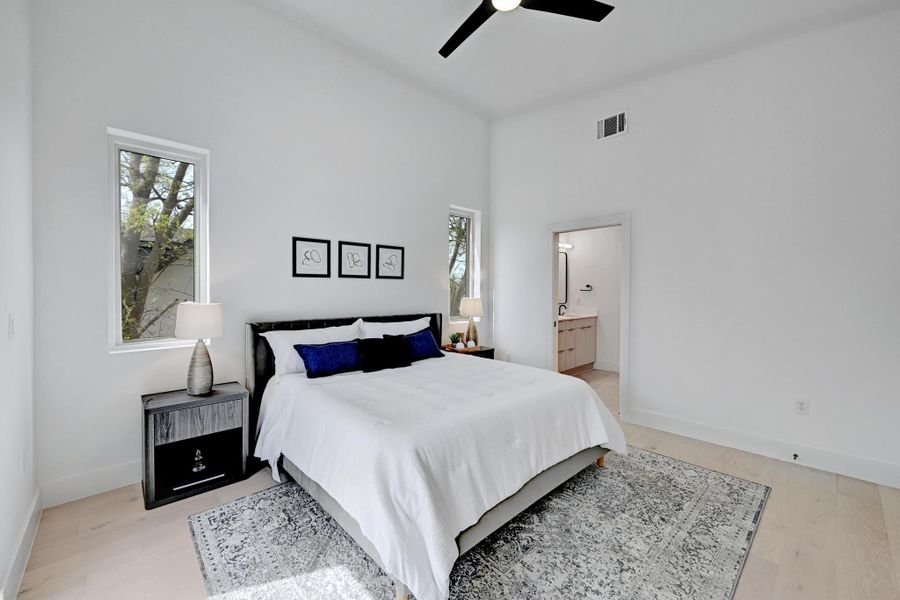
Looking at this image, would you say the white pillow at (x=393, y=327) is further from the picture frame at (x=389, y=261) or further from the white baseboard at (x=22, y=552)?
the white baseboard at (x=22, y=552)

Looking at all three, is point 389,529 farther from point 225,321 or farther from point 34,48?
point 34,48

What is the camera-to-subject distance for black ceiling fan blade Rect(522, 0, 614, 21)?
2.42 meters

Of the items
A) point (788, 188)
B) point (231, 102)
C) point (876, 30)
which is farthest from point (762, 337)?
point (231, 102)

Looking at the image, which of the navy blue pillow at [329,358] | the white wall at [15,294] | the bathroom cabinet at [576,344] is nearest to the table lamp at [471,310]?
the bathroom cabinet at [576,344]

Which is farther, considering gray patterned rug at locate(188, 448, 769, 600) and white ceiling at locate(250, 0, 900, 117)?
white ceiling at locate(250, 0, 900, 117)

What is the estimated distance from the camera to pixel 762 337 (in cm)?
340

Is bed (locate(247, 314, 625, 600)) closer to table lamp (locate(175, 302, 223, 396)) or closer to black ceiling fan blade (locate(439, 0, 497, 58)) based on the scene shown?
table lamp (locate(175, 302, 223, 396))

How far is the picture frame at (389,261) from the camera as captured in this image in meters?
4.14

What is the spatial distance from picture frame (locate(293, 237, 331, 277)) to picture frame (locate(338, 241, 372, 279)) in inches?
5.5

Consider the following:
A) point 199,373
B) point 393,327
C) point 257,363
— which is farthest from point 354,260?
point 199,373

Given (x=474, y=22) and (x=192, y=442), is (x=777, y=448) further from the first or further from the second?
(x=192, y=442)

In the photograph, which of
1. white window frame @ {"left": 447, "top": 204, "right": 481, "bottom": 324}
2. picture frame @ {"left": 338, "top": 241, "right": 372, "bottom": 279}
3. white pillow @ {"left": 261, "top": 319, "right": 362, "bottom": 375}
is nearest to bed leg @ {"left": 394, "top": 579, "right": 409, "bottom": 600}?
white pillow @ {"left": 261, "top": 319, "right": 362, "bottom": 375}

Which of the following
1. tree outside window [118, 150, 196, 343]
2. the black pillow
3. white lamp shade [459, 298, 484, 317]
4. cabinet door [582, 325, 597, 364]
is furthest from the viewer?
cabinet door [582, 325, 597, 364]

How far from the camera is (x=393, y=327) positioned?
152 inches
